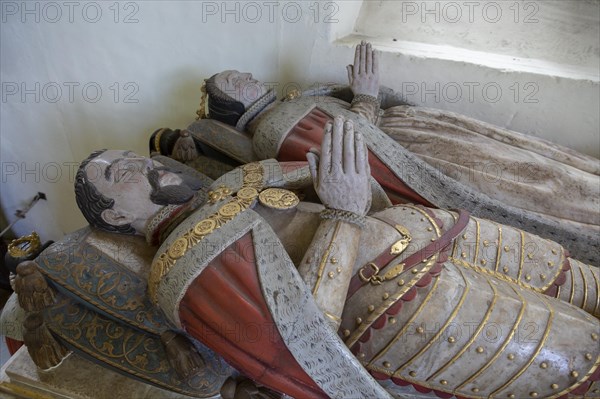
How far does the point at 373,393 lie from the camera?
1273mm

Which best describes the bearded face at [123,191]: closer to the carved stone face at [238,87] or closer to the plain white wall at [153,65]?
the carved stone face at [238,87]

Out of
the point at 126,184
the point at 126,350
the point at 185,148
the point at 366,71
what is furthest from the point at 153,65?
the point at 126,350

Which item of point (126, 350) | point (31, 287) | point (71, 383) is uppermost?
point (31, 287)

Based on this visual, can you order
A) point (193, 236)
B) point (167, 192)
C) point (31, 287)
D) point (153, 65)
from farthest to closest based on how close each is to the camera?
point (153, 65), point (167, 192), point (31, 287), point (193, 236)

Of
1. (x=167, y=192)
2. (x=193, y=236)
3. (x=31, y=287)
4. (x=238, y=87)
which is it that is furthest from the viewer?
(x=238, y=87)

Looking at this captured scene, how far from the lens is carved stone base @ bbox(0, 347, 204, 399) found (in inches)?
65.2

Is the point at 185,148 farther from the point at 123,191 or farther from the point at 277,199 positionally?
the point at 277,199

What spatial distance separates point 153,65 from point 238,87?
963 mm

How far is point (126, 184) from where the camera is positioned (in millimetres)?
1566

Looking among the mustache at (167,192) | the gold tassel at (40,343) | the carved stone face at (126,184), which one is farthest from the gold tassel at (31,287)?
the mustache at (167,192)

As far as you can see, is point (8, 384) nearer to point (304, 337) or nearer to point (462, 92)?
point (304, 337)

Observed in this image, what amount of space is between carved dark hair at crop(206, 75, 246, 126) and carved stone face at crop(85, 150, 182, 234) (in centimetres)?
67

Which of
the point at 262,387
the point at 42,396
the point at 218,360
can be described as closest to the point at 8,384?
the point at 42,396

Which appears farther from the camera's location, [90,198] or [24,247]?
[24,247]
